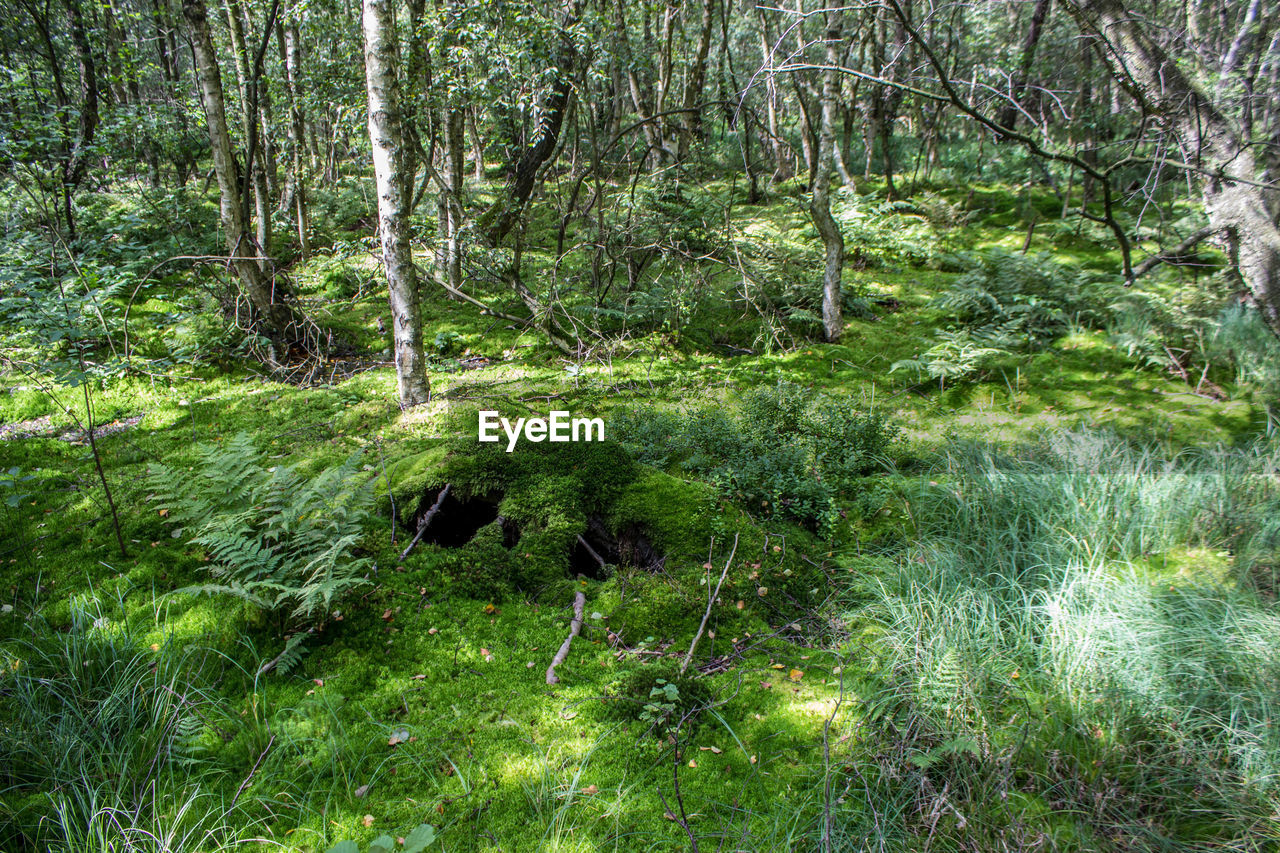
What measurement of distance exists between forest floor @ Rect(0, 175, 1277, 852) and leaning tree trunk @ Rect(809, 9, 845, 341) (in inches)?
91.6

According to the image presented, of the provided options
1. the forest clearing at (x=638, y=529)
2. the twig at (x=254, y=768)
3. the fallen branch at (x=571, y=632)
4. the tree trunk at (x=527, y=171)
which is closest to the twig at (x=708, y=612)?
the forest clearing at (x=638, y=529)

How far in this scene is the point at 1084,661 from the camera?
268 cm

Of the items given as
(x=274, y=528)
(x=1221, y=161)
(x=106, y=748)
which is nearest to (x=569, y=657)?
(x=274, y=528)

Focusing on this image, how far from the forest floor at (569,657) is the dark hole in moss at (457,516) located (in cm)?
3

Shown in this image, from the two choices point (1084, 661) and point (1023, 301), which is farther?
point (1023, 301)

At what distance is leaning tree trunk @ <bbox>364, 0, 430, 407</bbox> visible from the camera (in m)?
4.71

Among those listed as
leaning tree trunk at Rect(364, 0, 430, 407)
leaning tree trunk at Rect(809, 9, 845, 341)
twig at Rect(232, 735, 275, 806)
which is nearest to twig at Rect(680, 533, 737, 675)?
twig at Rect(232, 735, 275, 806)

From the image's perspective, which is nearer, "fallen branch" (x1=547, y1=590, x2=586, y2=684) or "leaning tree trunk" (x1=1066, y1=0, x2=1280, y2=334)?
"fallen branch" (x1=547, y1=590, x2=586, y2=684)

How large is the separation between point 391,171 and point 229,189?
3541mm

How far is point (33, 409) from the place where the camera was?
5.87 metres

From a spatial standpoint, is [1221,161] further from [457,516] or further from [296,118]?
[296,118]

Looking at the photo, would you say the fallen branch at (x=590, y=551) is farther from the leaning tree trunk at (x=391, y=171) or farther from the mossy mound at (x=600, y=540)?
the leaning tree trunk at (x=391, y=171)

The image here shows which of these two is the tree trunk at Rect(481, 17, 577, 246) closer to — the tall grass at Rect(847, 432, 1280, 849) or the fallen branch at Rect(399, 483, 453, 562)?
the fallen branch at Rect(399, 483, 453, 562)

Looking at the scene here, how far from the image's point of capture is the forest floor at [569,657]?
226cm
